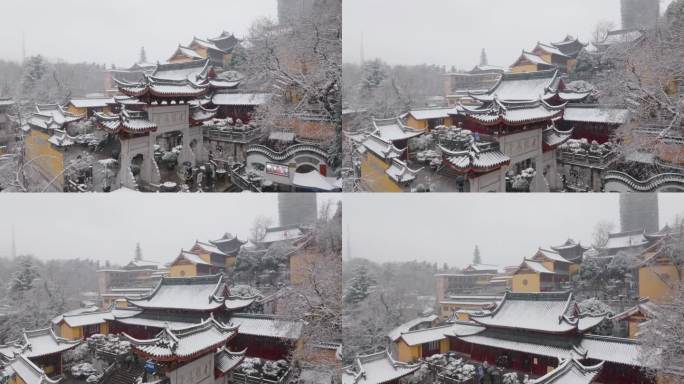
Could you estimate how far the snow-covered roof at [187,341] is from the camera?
8.18ft

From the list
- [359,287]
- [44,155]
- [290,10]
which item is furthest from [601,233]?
[44,155]

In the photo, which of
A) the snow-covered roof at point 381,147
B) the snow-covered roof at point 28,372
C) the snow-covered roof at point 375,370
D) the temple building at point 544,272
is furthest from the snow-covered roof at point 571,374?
the snow-covered roof at point 28,372

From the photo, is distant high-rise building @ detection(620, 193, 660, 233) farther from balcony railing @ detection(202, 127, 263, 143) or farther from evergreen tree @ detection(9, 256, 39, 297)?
evergreen tree @ detection(9, 256, 39, 297)

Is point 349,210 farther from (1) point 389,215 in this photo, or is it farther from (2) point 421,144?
(2) point 421,144

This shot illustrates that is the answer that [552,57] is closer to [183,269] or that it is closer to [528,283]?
[528,283]

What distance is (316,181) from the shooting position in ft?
8.64

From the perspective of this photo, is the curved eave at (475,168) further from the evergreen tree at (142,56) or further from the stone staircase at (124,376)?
the stone staircase at (124,376)

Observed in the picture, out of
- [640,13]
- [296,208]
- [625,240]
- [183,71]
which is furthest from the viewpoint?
[296,208]

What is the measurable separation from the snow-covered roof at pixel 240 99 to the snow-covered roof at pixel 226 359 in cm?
111

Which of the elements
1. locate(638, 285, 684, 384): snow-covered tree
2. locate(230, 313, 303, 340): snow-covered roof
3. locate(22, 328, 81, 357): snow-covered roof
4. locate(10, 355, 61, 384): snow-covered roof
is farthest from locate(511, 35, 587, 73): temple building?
locate(10, 355, 61, 384): snow-covered roof

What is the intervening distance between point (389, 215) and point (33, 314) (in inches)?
65.8

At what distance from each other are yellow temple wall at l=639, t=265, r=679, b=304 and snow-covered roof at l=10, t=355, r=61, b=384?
2.56 metres

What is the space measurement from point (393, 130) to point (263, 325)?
42.2 inches

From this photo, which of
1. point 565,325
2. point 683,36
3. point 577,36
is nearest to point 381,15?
point 577,36
